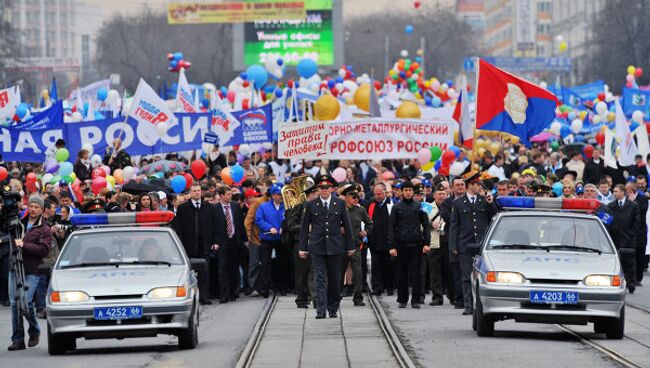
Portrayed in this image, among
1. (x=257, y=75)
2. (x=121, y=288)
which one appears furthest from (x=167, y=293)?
(x=257, y=75)

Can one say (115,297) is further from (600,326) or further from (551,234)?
(600,326)

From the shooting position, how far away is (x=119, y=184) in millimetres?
29875

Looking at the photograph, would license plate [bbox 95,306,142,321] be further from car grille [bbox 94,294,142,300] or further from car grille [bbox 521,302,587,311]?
car grille [bbox 521,302,587,311]

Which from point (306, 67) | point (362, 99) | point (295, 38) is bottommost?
point (362, 99)

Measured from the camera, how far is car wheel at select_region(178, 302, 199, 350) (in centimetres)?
1748

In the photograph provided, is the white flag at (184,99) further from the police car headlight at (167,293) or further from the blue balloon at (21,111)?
the police car headlight at (167,293)

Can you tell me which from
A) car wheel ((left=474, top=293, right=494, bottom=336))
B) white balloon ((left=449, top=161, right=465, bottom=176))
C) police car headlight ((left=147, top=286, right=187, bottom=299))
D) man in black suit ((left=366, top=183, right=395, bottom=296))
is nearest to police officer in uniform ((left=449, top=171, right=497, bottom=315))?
car wheel ((left=474, top=293, right=494, bottom=336))

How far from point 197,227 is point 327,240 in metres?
4.15

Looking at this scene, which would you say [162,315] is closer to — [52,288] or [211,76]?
[52,288]

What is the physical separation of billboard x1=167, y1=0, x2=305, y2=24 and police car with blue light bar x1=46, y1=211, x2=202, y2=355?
6159cm

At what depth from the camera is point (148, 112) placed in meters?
32.3

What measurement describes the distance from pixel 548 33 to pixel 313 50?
94.5 m

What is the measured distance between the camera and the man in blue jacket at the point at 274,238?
84.9 ft

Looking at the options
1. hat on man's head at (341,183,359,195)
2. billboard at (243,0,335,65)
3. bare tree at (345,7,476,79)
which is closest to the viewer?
hat on man's head at (341,183,359,195)
